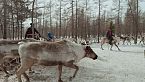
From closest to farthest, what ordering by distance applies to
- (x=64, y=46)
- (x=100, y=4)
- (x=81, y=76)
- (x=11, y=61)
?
(x=64, y=46), (x=81, y=76), (x=11, y=61), (x=100, y=4)

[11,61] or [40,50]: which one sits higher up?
[40,50]

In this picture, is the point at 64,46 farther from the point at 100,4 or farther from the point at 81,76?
the point at 100,4

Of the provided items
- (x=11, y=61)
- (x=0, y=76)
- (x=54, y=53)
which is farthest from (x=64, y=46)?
(x=11, y=61)

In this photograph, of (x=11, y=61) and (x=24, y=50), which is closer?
(x=24, y=50)

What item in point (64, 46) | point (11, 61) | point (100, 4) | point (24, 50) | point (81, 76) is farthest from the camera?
point (100, 4)

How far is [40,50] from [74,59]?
126cm

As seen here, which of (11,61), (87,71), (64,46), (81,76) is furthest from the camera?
(11,61)

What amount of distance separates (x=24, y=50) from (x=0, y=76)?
2.75m

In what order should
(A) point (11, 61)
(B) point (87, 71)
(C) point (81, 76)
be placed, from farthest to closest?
1. (A) point (11, 61)
2. (B) point (87, 71)
3. (C) point (81, 76)

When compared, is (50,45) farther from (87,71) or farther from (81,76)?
(87,71)

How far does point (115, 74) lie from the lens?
1062 cm

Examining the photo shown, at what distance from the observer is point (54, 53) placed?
8898 millimetres

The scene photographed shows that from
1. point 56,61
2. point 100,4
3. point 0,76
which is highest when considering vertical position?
point 100,4

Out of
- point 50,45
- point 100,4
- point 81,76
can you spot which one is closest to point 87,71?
point 81,76
